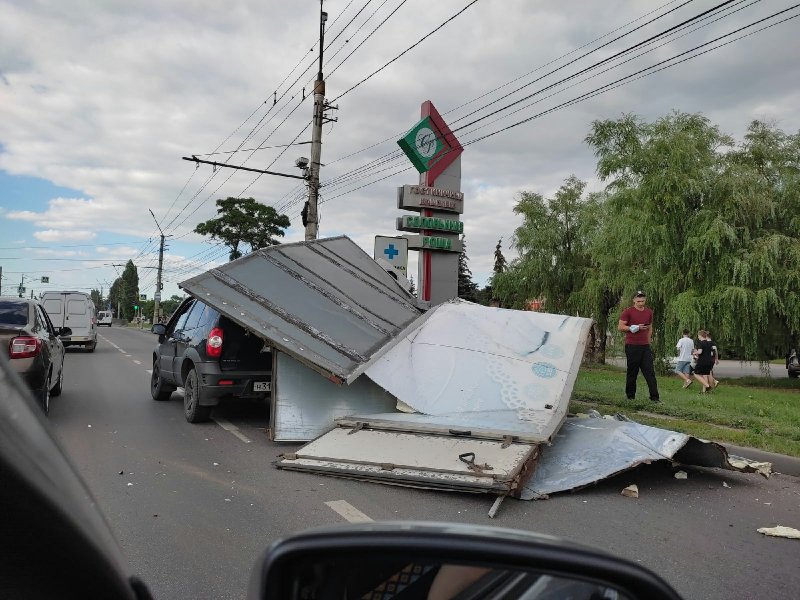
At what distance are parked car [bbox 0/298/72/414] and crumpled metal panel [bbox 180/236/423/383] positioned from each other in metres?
1.91

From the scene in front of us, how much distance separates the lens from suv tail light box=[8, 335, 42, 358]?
7426mm

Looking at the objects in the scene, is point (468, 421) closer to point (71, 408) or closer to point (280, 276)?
point (280, 276)

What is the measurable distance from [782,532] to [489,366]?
3786 millimetres

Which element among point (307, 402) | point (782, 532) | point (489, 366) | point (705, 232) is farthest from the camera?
point (705, 232)

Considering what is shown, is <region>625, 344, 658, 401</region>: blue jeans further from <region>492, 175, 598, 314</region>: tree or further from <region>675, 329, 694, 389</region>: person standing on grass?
<region>492, 175, 598, 314</region>: tree

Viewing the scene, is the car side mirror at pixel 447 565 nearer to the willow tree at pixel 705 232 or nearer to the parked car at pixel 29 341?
the parked car at pixel 29 341

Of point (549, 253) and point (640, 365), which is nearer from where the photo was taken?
point (640, 365)

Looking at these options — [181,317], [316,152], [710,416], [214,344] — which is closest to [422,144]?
[316,152]

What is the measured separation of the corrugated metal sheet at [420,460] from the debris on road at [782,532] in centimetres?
183

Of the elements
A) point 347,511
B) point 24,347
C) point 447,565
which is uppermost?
point 447,565

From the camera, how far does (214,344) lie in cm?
850

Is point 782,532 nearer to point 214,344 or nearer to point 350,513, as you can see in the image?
point 350,513

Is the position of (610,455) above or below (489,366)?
Result: below

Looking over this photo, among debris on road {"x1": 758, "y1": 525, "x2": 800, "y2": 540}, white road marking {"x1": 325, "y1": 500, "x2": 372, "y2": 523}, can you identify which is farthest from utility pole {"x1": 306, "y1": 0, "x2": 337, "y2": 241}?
debris on road {"x1": 758, "y1": 525, "x2": 800, "y2": 540}
